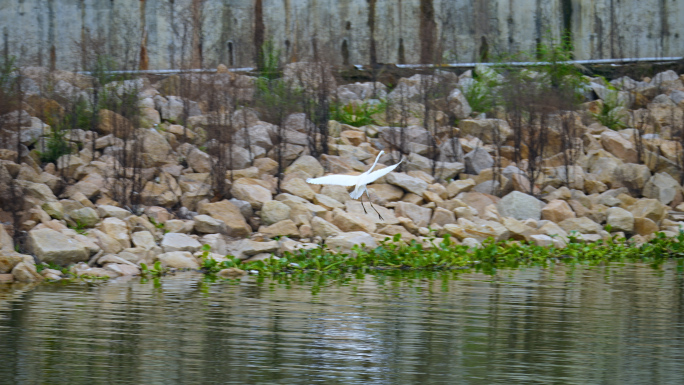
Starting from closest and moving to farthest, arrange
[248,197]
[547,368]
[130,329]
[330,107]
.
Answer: [547,368]
[130,329]
[248,197]
[330,107]

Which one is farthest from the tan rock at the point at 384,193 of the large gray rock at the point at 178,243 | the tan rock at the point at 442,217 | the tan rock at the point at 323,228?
the large gray rock at the point at 178,243

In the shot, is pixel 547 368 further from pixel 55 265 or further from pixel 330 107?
pixel 330 107

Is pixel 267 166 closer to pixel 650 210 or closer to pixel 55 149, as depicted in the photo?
pixel 55 149

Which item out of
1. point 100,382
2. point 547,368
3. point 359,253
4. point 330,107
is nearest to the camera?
point 100,382

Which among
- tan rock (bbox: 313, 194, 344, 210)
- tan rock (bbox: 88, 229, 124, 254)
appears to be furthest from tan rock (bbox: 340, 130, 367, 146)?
tan rock (bbox: 88, 229, 124, 254)

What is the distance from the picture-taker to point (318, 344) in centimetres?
558

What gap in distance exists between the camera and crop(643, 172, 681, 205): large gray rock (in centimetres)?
1345

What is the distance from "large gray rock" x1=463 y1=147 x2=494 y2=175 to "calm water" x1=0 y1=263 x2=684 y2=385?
16.6 ft

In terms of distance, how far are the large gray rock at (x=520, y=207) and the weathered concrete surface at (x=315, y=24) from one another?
21.4ft

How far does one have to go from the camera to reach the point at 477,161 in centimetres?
1373

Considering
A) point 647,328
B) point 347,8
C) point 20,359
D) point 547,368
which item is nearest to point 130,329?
point 20,359

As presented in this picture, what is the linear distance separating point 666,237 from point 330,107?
19.8 ft

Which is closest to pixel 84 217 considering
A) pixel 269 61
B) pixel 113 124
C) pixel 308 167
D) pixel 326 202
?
pixel 113 124

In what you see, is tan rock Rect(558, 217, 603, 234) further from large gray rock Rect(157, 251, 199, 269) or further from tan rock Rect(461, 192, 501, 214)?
large gray rock Rect(157, 251, 199, 269)
